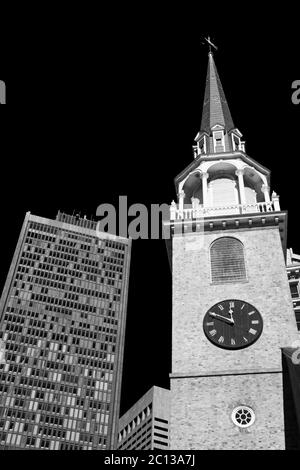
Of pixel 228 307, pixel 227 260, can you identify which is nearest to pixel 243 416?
pixel 228 307

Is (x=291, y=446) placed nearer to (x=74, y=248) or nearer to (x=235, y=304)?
(x=235, y=304)

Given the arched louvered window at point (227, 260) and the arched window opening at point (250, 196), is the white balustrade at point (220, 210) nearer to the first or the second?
the arched window opening at point (250, 196)

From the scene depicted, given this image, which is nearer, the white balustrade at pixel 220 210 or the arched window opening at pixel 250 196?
the white balustrade at pixel 220 210

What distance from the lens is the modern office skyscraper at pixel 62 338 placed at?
12419 centimetres

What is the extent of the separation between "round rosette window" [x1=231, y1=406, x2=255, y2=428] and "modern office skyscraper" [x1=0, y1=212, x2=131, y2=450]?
101 metres

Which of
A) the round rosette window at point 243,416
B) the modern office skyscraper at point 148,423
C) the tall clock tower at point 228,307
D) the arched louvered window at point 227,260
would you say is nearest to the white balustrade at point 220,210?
the tall clock tower at point 228,307

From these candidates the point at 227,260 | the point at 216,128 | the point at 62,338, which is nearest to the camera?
the point at 227,260

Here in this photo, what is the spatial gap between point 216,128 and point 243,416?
22174 millimetres

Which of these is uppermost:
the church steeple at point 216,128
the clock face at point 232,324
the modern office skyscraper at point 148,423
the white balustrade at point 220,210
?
the modern office skyscraper at point 148,423

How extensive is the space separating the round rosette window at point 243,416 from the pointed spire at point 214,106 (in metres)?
21.7

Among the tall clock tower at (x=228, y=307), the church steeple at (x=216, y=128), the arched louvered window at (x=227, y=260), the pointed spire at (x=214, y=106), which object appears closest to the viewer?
the tall clock tower at (x=228, y=307)

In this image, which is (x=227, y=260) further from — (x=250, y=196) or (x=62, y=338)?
(x=62, y=338)

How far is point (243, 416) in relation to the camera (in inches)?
982

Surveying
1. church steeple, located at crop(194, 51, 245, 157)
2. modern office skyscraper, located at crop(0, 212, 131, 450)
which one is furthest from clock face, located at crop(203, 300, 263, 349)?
modern office skyscraper, located at crop(0, 212, 131, 450)
